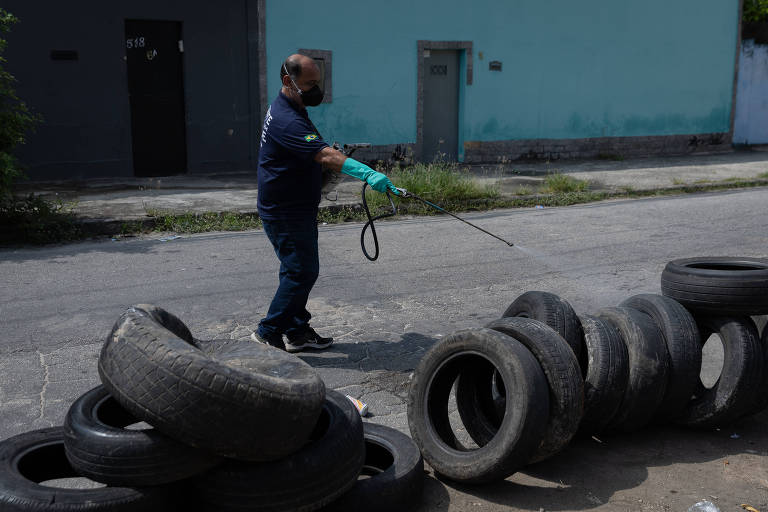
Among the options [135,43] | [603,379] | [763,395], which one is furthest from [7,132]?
[763,395]

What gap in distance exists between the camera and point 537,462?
3834 millimetres

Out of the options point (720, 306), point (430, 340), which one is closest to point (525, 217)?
point (430, 340)

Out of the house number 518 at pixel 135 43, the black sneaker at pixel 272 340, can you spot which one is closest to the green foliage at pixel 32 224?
the black sneaker at pixel 272 340

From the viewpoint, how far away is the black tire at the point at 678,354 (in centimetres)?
411

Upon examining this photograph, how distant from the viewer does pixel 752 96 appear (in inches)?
864

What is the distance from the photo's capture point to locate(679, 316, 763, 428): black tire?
4.14 meters

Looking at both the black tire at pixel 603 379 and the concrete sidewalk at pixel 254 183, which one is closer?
the black tire at pixel 603 379

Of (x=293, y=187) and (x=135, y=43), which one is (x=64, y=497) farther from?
(x=135, y=43)

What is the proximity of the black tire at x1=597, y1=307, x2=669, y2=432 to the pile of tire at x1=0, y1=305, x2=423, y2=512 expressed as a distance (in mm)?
1397

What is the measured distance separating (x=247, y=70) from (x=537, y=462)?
1214cm

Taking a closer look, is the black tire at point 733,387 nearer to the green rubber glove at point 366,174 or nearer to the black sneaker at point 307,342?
the green rubber glove at point 366,174

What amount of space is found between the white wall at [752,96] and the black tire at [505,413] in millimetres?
20391

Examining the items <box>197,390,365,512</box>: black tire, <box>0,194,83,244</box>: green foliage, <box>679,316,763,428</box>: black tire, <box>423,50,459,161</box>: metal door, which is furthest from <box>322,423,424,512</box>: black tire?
<box>423,50,459,161</box>: metal door

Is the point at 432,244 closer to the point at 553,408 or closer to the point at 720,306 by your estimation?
the point at 720,306
